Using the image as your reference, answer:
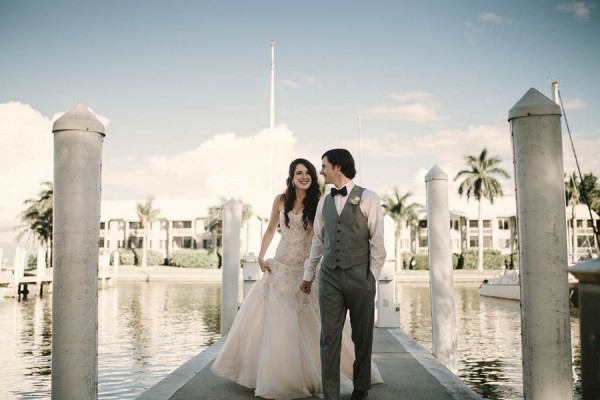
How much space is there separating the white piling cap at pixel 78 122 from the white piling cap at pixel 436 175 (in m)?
4.92

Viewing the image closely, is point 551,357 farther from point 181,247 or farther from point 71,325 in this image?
point 181,247

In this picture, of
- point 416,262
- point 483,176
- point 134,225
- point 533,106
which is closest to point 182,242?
point 134,225

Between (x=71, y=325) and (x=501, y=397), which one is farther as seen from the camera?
(x=501, y=397)

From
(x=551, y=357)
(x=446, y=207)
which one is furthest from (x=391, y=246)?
(x=551, y=357)

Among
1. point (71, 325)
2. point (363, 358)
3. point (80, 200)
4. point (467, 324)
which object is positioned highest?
point (80, 200)

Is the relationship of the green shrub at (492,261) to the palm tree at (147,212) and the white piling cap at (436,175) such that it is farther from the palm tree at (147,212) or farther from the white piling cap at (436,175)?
the white piling cap at (436,175)

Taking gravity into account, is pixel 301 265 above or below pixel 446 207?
below

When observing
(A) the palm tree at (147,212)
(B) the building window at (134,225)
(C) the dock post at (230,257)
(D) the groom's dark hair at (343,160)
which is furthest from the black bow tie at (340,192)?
(B) the building window at (134,225)

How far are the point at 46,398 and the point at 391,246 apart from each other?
6205mm

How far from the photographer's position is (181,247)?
241 feet

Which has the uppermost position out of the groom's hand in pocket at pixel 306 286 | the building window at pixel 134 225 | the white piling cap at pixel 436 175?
the building window at pixel 134 225

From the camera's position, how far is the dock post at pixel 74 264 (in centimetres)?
346

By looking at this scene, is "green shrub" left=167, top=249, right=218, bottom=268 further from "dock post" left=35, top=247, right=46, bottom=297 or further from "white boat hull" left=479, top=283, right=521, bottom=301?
"white boat hull" left=479, top=283, right=521, bottom=301

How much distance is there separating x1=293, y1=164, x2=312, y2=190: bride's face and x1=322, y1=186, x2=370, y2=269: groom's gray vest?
91 centimetres
